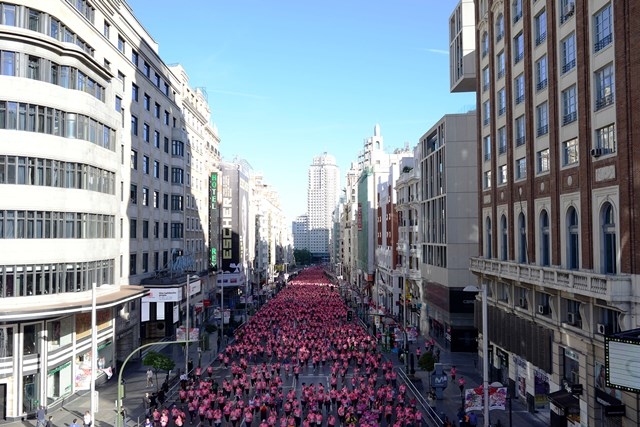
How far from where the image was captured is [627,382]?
19031mm

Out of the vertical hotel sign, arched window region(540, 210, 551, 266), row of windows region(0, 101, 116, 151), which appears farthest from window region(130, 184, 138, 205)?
arched window region(540, 210, 551, 266)

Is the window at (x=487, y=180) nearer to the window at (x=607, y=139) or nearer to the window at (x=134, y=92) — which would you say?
the window at (x=607, y=139)

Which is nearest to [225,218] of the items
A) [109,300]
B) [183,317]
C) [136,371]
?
[183,317]

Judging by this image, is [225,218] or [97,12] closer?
[97,12]

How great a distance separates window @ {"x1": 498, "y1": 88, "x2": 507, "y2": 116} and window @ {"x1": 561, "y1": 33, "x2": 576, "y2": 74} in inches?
339

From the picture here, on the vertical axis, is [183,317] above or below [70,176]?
below

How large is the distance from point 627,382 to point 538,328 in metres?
13.8

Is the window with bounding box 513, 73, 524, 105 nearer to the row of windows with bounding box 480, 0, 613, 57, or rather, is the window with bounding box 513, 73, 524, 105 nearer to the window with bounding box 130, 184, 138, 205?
the row of windows with bounding box 480, 0, 613, 57

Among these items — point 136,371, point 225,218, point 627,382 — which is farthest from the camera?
point 225,218

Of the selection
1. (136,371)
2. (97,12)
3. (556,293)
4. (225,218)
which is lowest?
(136,371)

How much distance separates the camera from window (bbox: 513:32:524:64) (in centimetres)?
3656

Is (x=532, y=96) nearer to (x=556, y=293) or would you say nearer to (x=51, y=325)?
(x=556, y=293)

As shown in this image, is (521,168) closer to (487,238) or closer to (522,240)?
(522,240)

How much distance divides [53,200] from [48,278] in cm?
451
